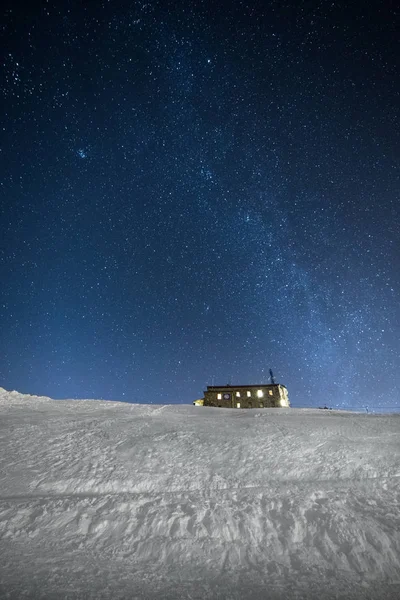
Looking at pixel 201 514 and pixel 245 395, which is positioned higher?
pixel 245 395

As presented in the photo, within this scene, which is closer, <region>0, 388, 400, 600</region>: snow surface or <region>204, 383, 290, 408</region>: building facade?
<region>0, 388, 400, 600</region>: snow surface

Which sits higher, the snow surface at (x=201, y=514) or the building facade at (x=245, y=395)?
the building facade at (x=245, y=395)

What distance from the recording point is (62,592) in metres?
3.09

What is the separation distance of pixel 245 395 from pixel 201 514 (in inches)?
2327

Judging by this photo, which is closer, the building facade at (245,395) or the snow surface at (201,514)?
the snow surface at (201,514)

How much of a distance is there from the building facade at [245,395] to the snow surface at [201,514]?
2152 inches

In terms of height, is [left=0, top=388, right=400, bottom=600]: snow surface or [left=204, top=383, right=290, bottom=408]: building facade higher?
[left=204, top=383, right=290, bottom=408]: building facade

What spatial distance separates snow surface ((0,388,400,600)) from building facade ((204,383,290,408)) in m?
54.7

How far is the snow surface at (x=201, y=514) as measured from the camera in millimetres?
3268

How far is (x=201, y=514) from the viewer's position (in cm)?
455

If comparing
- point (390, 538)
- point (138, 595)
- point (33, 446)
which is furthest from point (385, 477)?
point (33, 446)

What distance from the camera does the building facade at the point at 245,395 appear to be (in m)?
60.1

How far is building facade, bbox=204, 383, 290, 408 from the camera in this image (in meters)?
60.1

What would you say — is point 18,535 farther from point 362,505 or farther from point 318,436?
point 318,436
